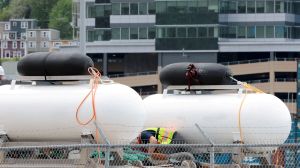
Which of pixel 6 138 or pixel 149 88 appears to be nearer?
pixel 6 138

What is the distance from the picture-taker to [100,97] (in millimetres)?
16969

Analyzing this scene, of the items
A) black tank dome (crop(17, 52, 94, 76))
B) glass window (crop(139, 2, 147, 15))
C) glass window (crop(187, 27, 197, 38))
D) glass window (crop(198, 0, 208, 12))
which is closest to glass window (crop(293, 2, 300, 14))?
glass window (crop(198, 0, 208, 12))

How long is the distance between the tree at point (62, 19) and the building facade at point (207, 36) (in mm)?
92564

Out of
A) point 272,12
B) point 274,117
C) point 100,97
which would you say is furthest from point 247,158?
point 272,12

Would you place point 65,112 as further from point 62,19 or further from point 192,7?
point 62,19

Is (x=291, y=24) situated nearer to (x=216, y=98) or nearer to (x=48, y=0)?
(x=216, y=98)

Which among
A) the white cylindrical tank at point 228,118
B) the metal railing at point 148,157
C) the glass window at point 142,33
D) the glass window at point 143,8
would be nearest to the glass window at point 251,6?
the glass window at point 143,8

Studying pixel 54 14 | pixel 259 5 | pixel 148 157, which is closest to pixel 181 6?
pixel 259 5

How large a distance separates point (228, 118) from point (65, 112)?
372 centimetres

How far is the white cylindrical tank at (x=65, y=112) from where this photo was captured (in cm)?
1692

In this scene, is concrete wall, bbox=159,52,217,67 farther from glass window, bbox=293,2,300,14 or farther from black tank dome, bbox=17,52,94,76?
black tank dome, bbox=17,52,94,76

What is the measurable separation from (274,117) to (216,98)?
1.20 metres

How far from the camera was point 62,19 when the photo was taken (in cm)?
17650

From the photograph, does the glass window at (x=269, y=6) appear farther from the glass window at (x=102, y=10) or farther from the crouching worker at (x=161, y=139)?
the crouching worker at (x=161, y=139)
